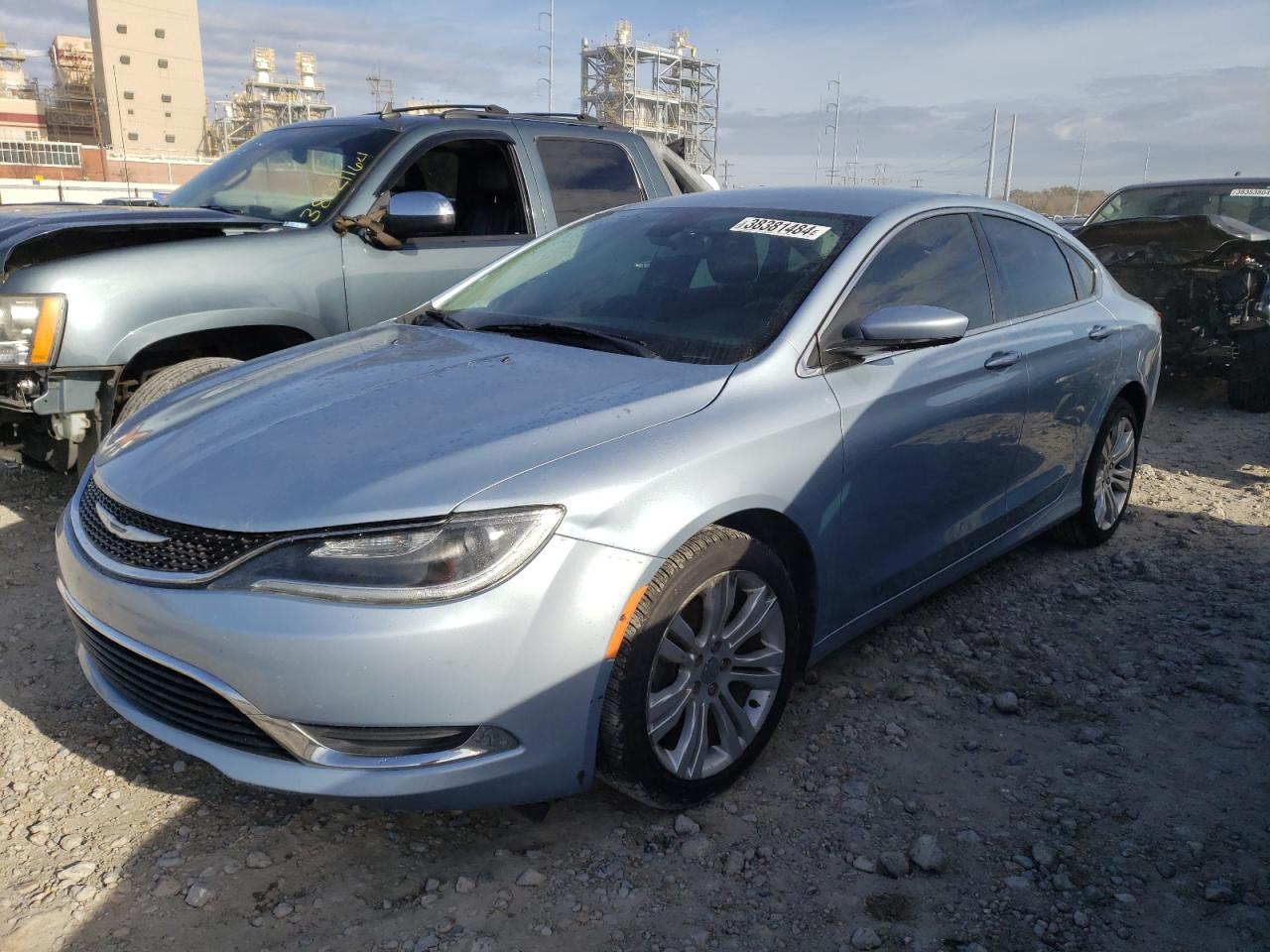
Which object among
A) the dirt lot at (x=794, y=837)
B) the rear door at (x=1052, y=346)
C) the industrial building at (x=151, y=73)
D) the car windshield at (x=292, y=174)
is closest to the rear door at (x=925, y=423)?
the rear door at (x=1052, y=346)

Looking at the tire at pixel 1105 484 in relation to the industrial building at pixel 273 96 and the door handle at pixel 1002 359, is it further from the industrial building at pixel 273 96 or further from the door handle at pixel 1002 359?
the industrial building at pixel 273 96

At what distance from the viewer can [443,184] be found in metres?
5.29

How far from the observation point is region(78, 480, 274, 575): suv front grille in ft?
6.95

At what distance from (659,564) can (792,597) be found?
60 cm

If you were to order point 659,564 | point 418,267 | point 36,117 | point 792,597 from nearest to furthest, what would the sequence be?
point 659,564 < point 792,597 < point 418,267 < point 36,117

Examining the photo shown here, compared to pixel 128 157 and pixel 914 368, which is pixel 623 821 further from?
pixel 128 157

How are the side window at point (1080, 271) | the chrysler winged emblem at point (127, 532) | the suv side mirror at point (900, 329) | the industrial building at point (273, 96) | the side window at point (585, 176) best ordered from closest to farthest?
the chrysler winged emblem at point (127, 532), the suv side mirror at point (900, 329), the side window at point (1080, 271), the side window at point (585, 176), the industrial building at point (273, 96)

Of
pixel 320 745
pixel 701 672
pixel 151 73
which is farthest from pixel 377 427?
pixel 151 73

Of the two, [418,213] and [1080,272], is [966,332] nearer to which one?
[1080,272]

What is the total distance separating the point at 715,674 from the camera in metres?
2.57

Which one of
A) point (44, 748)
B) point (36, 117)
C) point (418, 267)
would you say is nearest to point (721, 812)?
point (44, 748)

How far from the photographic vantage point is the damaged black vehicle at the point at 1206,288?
7.69m

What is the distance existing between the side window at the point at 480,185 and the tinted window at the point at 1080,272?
270 cm

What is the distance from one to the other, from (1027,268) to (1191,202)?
7104mm
